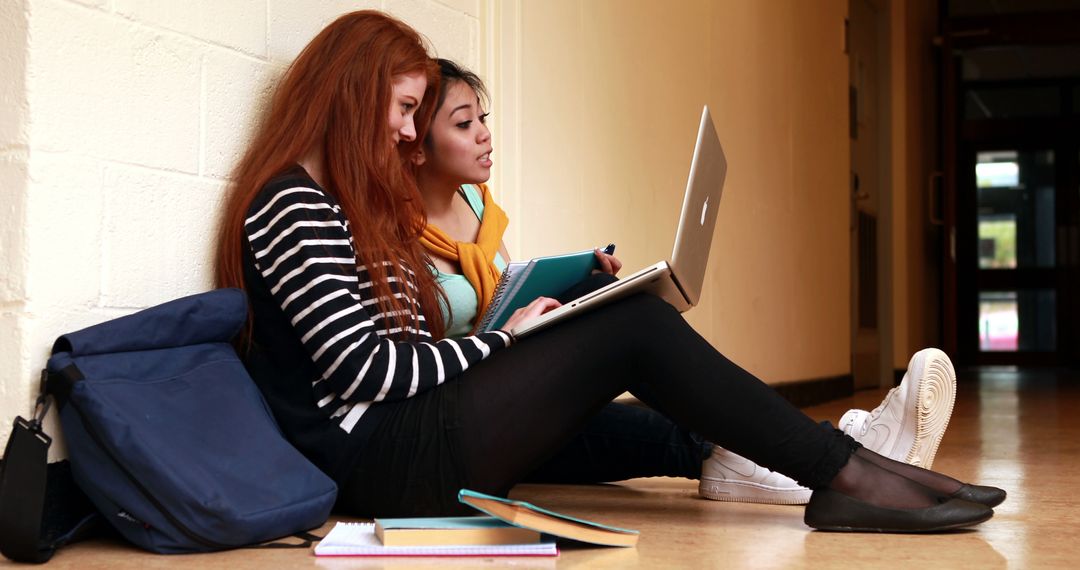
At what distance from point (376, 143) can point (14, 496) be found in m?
0.73

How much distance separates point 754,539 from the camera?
1.69m

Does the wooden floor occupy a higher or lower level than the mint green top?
lower

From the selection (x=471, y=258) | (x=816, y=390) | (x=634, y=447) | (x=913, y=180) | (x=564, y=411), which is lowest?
(x=816, y=390)

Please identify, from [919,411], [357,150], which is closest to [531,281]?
[357,150]

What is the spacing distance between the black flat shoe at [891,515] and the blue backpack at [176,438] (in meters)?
0.70

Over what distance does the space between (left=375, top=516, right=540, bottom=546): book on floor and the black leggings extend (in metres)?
0.13

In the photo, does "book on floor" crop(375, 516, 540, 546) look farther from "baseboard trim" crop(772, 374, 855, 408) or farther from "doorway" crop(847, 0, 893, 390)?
"doorway" crop(847, 0, 893, 390)

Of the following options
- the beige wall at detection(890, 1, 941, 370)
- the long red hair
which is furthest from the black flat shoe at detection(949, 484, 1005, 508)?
the beige wall at detection(890, 1, 941, 370)

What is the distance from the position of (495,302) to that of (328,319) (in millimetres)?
315

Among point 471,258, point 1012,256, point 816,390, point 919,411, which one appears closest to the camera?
point 919,411

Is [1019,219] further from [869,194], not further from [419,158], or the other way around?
[419,158]

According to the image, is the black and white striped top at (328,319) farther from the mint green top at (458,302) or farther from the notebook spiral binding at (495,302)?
the mint green top at (458,302)

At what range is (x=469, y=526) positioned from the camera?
1534mm

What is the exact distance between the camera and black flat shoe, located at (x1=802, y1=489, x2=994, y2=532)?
5.46 feet
